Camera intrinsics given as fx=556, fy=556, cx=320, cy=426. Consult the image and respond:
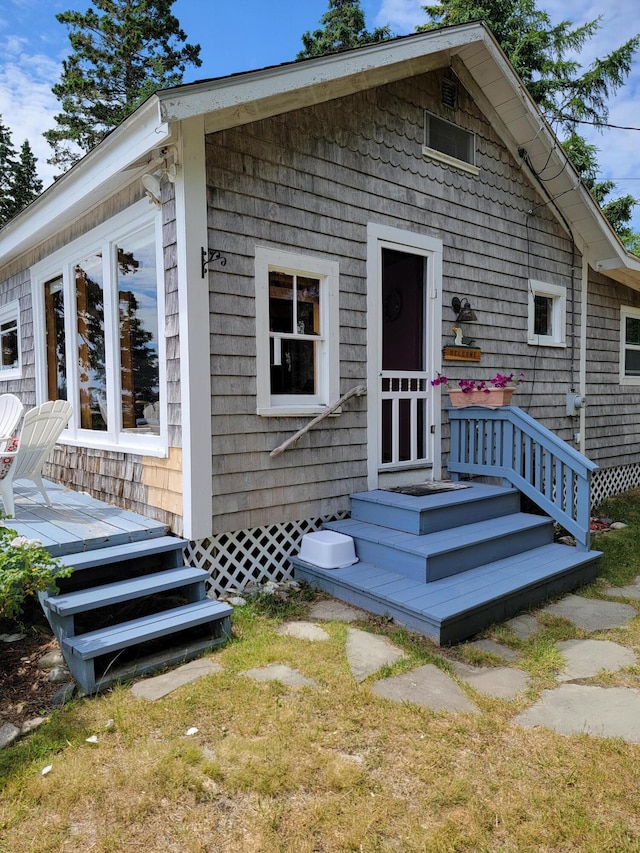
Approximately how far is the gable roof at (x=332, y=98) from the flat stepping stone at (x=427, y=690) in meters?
3.12

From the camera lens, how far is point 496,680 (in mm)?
2719

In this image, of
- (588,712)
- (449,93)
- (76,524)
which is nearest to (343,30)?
(449,93)

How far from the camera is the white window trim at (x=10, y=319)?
20.9 feet

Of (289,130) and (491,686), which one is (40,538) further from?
(289,130)

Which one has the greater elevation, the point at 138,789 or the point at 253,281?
the point at 253,281

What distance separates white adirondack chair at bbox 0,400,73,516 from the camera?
3.72 m

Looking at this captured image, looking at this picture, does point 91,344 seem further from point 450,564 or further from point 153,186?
point 450,564

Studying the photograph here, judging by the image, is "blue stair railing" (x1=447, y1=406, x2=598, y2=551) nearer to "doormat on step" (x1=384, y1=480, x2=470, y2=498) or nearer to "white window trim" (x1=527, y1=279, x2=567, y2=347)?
"doormat on step" (x1=384, y1=480, x2=470, y2=498)

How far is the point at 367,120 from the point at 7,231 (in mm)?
3694

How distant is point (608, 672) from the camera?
2.80m

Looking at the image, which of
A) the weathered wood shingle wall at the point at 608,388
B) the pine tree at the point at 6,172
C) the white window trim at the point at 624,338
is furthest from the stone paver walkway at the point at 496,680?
the pine tree at the point at 6,172

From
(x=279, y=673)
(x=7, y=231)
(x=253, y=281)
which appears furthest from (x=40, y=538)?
(x=7, y=231)

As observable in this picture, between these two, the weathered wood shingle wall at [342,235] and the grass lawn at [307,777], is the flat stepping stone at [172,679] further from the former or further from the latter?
the weathered wood shingle wall at [342,235]

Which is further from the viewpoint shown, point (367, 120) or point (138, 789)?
point (367, 120)
